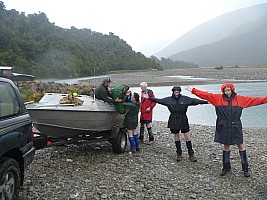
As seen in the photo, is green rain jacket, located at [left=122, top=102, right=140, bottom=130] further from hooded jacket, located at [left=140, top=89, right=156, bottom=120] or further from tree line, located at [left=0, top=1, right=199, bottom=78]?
tree line, located at [left=0, top=1, right=199, bottom=78]

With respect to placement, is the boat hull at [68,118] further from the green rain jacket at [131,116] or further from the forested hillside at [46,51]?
the forested hillside at [46,51]

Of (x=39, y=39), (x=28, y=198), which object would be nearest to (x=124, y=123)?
(x=28, y=198)

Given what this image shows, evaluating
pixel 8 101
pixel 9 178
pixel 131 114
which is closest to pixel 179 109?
pixel 131 114

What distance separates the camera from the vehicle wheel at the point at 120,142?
6906 millimetres

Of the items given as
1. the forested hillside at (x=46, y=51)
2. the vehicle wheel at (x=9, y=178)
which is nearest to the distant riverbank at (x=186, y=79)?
the forested hillside at (x=46, y=51)

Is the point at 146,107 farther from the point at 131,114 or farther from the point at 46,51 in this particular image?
the point at 46,51

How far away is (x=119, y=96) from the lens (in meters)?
6.95

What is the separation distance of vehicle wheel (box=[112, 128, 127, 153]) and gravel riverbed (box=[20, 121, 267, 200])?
170mm

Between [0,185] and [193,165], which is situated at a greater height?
[0,185]

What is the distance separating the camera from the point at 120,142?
275 inches

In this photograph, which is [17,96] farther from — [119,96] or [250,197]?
[250,197]

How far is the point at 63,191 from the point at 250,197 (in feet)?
9.96

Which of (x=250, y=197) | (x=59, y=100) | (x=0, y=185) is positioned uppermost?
(x=59, y=100)

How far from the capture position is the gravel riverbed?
16.1 ft
